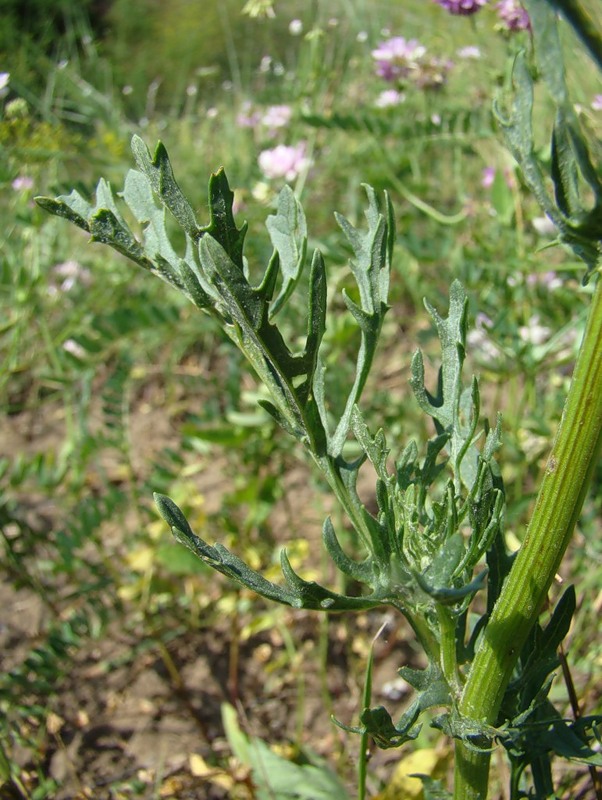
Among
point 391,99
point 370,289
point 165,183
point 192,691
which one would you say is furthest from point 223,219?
point 391,99

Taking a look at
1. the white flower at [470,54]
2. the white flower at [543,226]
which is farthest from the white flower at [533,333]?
the white flower at [470,54]

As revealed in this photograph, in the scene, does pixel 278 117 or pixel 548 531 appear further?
pixel 278 117

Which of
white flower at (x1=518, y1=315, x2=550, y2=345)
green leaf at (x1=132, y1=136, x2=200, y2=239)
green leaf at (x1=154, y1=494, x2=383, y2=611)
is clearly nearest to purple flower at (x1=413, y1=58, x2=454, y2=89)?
white flower at (x1=518, y1=315, x2=550, y2=345)

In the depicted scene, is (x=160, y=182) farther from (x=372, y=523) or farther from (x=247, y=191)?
(x=247, y=191)

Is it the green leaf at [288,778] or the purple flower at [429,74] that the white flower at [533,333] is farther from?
the green leaf at [288,778]

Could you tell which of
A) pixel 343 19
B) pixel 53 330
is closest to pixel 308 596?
pixel 53 330

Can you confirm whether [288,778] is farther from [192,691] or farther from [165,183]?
[165,183]

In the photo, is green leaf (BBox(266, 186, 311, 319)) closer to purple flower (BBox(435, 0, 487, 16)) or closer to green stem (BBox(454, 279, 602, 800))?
green stem (BBox(454, 279, 602, 800))
